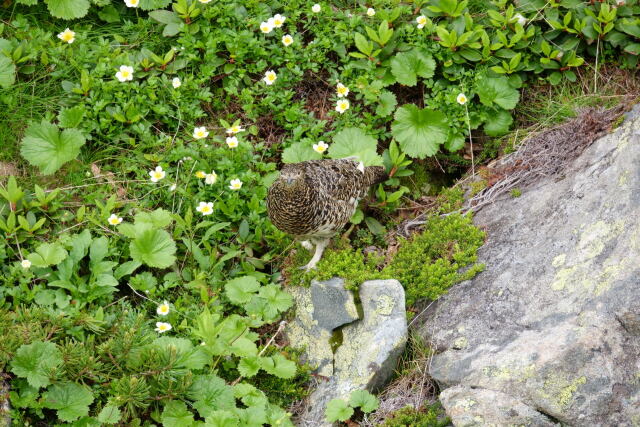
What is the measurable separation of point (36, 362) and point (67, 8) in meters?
3.73

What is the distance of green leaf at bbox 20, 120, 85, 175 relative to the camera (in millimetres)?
6043

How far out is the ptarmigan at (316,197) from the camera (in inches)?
206

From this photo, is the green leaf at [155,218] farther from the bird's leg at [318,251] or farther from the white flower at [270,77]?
the white flower at [270,77]

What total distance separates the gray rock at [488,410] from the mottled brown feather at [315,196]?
1735 mm

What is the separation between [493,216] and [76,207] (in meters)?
3.64

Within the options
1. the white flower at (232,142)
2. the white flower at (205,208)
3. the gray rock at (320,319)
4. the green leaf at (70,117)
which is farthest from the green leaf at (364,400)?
the green leaf at (70,117)

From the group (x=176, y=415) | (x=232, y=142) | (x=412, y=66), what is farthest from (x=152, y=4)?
(x=176, y=415)

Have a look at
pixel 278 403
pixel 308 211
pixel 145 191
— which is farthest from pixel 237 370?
pixel 145 191

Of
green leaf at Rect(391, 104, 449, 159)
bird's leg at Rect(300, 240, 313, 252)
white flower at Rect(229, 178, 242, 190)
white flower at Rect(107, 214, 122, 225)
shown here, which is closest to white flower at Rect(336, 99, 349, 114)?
green leaf at Rect(391, 104, 449, 159)

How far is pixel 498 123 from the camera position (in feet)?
22.0

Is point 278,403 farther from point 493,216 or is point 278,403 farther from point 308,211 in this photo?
point 493,216

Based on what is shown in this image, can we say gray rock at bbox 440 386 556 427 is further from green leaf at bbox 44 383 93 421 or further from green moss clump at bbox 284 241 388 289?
green leaf at bbox 44 383 93 421

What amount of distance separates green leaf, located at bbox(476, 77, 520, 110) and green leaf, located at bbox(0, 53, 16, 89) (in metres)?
4.41

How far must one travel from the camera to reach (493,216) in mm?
5812
